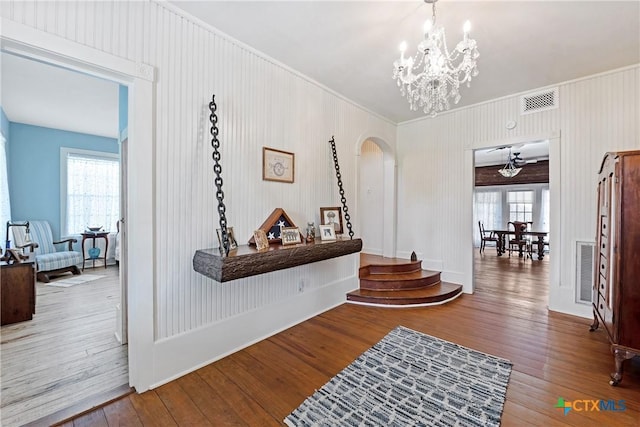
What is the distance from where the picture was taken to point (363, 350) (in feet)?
8.36

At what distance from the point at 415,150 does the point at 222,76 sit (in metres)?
3.63

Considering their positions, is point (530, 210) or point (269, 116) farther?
point (530, 210)

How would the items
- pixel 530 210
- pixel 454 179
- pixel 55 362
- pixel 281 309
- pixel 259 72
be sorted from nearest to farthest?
pixel 55 362 → pixel 259 72 → pixel 281 309 → pixel 454 179 → pixel 530 210

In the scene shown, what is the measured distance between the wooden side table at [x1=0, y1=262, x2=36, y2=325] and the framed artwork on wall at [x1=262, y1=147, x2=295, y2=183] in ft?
10.2

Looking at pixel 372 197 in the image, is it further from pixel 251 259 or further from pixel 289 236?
pixel 251 259

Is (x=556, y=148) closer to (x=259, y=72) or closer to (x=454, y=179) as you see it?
(x=454, y=179)

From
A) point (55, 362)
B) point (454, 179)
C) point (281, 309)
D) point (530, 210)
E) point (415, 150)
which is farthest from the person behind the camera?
point (530, 210)

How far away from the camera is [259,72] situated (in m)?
2.80

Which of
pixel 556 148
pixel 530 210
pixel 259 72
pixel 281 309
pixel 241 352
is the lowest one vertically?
pixel 241 352

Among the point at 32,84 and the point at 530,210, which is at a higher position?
the point at 32,84

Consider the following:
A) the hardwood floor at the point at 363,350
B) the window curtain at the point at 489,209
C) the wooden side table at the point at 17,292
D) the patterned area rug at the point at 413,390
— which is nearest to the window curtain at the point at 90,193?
the wooden side table at the point at 17,292

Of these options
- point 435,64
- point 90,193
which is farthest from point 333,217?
point 90,193

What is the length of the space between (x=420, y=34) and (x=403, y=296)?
123 inches

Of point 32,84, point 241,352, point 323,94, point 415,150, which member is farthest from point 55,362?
point 415,150
